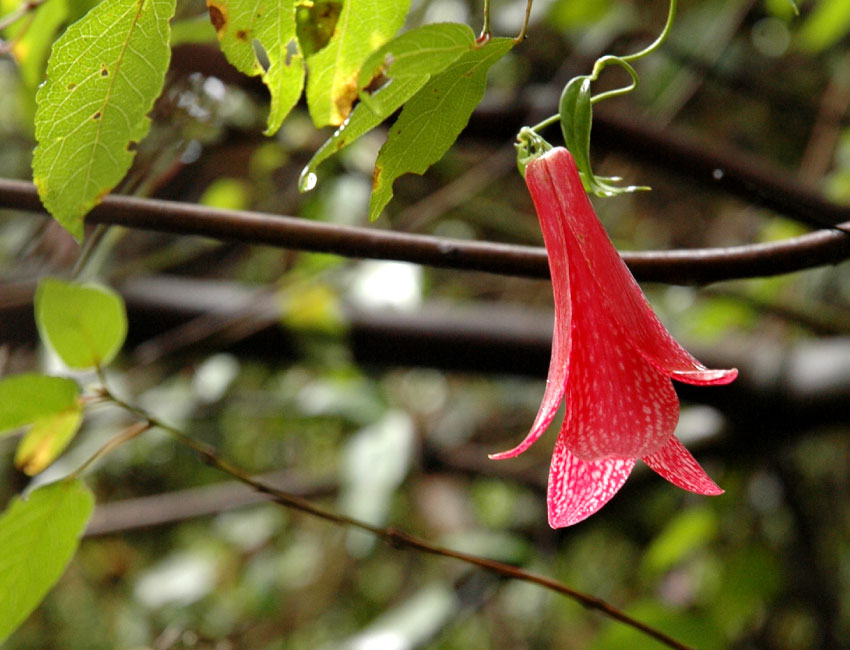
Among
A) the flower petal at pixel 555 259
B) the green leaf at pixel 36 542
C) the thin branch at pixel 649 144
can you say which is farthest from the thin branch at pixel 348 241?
the thin branch at pixel 649 144

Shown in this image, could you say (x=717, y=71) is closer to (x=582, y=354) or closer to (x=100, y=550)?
(x=582, y=354)

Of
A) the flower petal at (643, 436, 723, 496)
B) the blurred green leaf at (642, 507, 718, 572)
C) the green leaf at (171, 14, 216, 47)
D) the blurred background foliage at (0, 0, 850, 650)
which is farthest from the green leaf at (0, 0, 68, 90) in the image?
the blurred green leaf at (642, 507, 718, 572)

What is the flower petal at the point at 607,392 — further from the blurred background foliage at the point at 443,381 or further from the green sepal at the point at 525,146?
the blurred background foliage at the point at 443,381

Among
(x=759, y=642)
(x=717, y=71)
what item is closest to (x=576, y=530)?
(x=759, y=642)

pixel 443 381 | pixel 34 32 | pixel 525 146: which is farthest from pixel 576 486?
pixel 443 381

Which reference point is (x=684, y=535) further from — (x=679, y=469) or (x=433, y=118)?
(x=433, y=118)

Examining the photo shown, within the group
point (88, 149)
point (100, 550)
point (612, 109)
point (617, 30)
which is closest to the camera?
point (88, 149)
